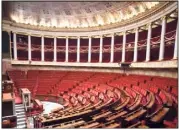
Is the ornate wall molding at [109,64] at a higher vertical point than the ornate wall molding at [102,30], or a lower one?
lower

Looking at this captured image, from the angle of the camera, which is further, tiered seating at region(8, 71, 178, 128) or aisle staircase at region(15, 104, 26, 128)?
aisle staircase at region(15, 104, 26, 128)

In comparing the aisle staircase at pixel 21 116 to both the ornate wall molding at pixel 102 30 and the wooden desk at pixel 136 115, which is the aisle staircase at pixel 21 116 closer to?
the ornate wall molding at pixel 102 30

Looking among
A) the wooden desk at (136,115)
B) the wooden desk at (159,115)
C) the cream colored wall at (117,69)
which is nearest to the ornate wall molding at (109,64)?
the cream colored wall at (117,69)

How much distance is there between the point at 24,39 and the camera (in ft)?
41.1

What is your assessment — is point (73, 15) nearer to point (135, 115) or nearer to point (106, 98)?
point (106, 98)

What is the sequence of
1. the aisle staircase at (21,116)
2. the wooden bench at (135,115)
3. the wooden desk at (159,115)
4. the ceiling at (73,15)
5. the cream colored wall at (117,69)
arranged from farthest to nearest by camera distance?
the ceiling at (73,15), the cream colored wall at (117,69), the aisle staircase at (21,116), the wooden bench at (135,115), the wooden desk at (159,115)

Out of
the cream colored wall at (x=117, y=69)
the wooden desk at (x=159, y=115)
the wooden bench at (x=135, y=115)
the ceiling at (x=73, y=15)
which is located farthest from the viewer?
the ceiling at (x=73, y=15)

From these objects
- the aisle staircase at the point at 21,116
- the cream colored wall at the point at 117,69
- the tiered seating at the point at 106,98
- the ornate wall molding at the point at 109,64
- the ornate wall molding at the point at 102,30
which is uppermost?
the ornate wall molding at the point at 102,30

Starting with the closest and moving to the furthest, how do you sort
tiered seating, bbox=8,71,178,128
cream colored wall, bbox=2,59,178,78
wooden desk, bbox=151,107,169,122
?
wooden desk, bbox=151,107,169,122 < tiered seating, bbox=8,71,178,128 < cream colored wall, bbox=2,59,178,78

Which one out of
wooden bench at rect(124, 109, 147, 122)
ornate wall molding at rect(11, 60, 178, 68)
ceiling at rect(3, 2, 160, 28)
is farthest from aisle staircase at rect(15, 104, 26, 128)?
ceiling at rect(3, 2, 160, 28)

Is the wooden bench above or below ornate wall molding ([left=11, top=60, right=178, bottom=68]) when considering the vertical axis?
below

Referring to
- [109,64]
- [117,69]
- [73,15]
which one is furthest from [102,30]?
[117,69]

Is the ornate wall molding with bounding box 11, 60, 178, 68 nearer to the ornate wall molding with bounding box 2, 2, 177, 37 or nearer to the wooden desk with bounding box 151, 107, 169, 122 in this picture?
the ornate wall molding with bounding box 2, 2, 177, 37

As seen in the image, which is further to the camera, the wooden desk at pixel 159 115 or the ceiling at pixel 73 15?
the ceiling at pixel 73 15
